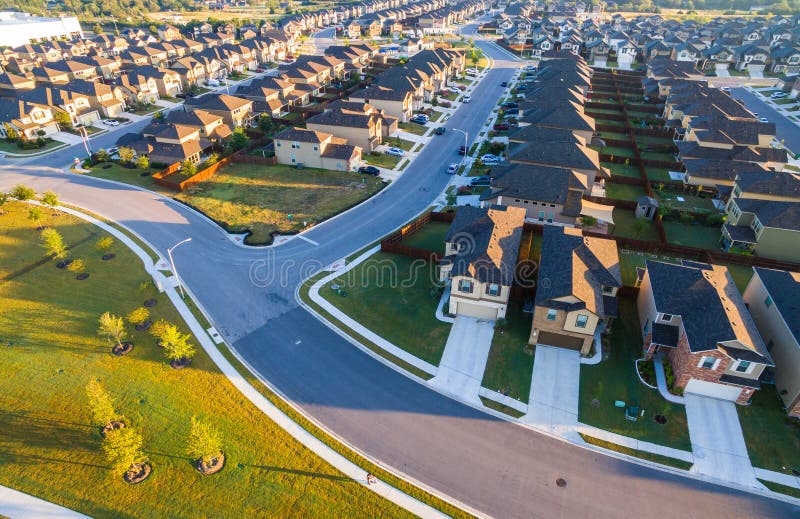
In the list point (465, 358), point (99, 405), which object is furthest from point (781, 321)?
point (99, 405)

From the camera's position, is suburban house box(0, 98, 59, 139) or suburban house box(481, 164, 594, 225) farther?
suburban house box(0, 98, 59, 139)

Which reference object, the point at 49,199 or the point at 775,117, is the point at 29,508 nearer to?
the point at 49,199

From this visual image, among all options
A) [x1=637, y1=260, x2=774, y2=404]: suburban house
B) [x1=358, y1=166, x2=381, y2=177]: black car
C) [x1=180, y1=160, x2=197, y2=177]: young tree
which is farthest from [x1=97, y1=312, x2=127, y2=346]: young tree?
[x1=637, y1=260, x2=774, y2=404]: suburban house

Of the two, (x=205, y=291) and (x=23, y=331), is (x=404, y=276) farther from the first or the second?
(x=23, y=331)

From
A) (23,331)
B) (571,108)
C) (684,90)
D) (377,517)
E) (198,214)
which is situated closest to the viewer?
(377,517)

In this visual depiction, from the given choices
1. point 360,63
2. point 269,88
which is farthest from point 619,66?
point 269,88

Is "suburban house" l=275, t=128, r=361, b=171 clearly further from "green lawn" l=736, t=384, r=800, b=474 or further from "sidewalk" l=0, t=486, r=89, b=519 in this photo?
"green lawn" l=736, t=384, r=800, b=474
